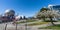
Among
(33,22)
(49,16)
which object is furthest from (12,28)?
(49,16)

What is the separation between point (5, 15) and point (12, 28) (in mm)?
811

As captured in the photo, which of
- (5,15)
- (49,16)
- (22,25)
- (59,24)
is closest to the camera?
(5,15)

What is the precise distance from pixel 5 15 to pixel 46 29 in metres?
1.45

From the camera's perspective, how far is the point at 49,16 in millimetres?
6363

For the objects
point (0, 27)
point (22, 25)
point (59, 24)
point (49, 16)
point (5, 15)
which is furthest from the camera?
point (49, 16)

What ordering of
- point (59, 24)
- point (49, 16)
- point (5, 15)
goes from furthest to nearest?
point (49, 16), point (59, 24), point (5, 15)

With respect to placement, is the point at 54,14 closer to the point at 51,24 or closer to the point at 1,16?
the point at 51,24

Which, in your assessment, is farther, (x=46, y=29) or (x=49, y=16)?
Result: (x=49, y=16)

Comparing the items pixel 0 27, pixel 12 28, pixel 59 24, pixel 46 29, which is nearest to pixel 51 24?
pixel 59 24

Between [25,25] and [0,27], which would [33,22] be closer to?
[25,25]

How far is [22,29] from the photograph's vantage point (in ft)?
16.3

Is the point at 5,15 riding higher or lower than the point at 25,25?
higher

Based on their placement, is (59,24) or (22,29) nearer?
(22,29)

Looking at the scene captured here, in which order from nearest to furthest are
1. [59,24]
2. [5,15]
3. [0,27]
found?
[5,15]
[0,27]
[59,24]
